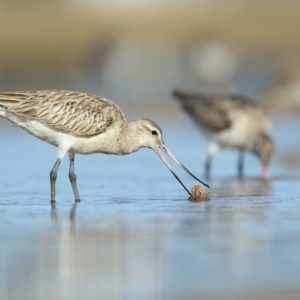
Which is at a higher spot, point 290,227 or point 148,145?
point 148,145

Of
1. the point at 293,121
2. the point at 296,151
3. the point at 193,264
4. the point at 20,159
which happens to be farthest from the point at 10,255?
the point at 293,121

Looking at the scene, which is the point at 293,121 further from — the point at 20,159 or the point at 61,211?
the point at 61,211

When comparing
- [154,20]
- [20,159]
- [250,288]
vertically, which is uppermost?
[154,20]

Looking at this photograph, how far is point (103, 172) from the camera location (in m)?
14.2

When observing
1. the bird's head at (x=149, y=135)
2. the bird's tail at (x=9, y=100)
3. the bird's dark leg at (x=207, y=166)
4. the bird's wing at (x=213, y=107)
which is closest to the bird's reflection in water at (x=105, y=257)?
the bird's tail at (x=9, y=100)

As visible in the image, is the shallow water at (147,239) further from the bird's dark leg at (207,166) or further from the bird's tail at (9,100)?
the bird's tail at (9,100)

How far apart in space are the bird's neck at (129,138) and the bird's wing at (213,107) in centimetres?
516

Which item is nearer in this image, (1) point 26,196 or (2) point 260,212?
(2) point 260,212

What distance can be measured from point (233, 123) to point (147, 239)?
861 cm

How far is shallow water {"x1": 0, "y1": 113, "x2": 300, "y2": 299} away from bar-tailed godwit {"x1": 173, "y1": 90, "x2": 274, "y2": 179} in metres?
2.52

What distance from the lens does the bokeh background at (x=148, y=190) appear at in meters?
6.61

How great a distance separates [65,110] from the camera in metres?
11.0

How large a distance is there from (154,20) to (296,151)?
2225cm

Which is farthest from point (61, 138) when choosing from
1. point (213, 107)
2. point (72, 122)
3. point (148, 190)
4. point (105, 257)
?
point (213, 107)
